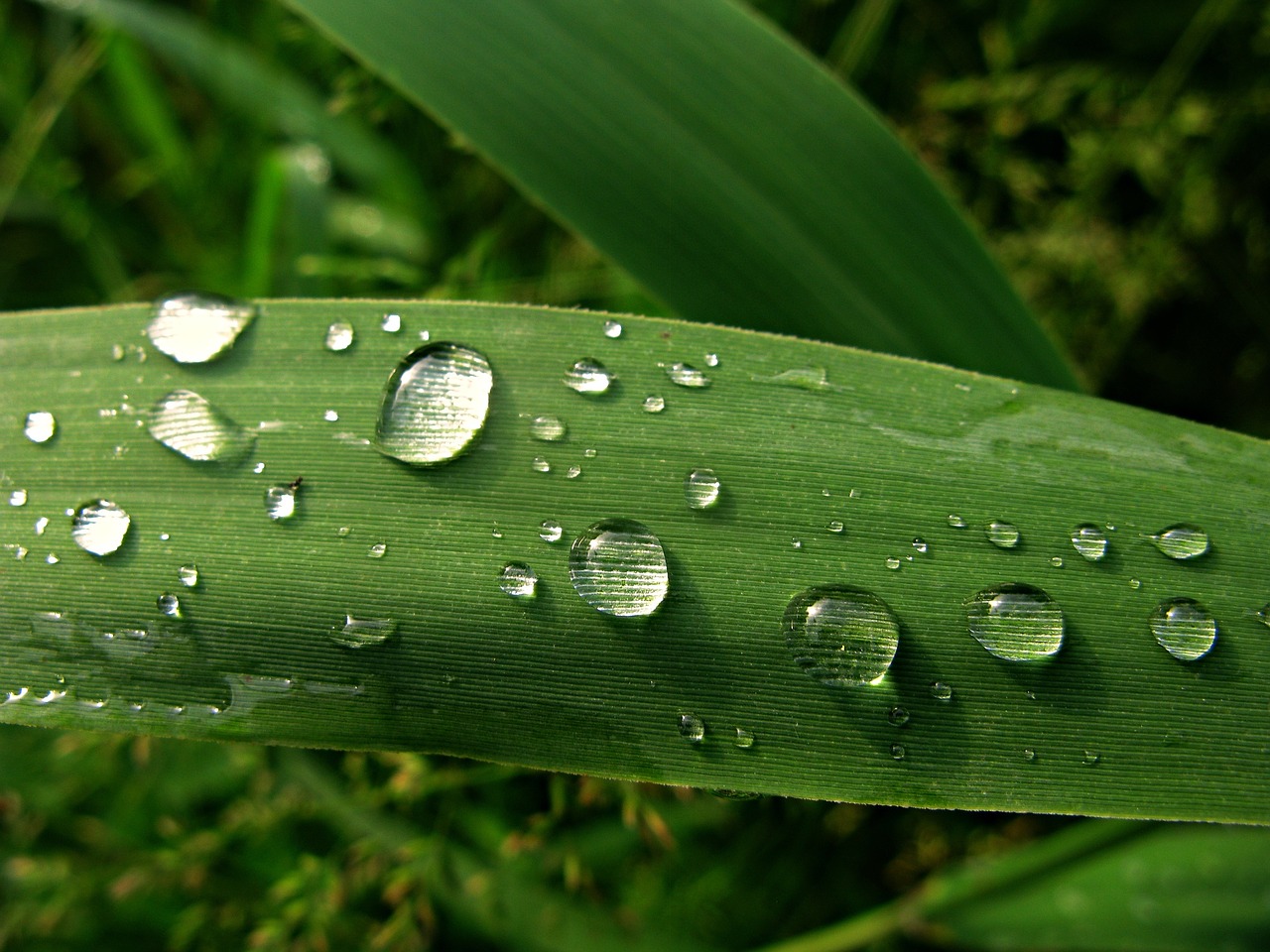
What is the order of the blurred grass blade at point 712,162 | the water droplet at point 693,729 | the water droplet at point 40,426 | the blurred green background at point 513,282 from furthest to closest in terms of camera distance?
1. the blurred green background at point 513,282
2. the blurred grass blade at point 712,162
3. the water droplet at point 40,426
4. the water droplet at point 693,729

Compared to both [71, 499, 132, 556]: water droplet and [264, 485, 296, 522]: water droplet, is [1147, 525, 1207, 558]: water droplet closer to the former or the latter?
[264, 485, 296, 522]: water droplet

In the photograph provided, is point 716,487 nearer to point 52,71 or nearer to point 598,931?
point 598,931

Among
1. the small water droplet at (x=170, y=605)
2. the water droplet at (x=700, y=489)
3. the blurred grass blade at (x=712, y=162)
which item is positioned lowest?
the small water droplet at (x=170, y=605)

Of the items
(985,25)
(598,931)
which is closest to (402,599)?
(598,931)

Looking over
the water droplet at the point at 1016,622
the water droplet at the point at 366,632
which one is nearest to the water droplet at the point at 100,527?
the water droplet at the point at 366,632

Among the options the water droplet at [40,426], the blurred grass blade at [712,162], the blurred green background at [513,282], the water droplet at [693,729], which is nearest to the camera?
the water droplet at [693,729]

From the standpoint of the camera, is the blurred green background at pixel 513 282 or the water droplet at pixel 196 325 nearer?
the water droplet at pixel 196 325

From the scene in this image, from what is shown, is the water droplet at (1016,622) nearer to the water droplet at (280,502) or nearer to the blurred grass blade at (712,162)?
the blurred grass blade at (712,162)
